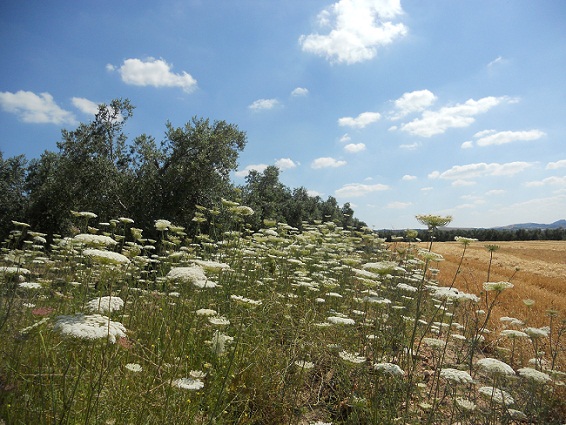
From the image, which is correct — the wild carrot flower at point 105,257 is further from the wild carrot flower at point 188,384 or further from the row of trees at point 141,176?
the row of trees at point 141,176

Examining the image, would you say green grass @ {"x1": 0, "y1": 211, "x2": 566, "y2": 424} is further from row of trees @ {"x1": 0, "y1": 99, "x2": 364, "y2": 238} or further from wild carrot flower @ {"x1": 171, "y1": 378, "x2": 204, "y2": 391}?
row of trees @ {"x1": 0, "y1": 99, "x2": 364, "y2": 238}

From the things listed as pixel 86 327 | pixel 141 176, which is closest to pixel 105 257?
pixel 86 327

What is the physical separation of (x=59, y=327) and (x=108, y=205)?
69.3ft

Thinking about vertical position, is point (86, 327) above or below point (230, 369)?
above

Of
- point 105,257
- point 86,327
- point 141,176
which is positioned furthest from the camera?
point 141,176

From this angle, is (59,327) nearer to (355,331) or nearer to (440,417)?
(440,417)

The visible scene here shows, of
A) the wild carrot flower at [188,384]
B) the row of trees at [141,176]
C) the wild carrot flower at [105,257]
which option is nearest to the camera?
the wild carrot flower at [105,257]

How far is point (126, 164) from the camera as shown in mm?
21969

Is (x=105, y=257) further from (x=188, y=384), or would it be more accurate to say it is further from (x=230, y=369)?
(x=230, y=369)

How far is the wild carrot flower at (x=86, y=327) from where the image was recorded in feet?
5.62

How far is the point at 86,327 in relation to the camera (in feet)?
5.87

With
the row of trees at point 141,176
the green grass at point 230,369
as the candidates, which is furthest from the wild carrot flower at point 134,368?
the row of trees at point 141,176

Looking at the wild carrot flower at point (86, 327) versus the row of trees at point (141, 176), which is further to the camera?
the row of trees at point (141, 176)

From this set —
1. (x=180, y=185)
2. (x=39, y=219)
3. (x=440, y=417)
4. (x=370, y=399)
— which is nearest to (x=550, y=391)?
(x=440, y=417)
